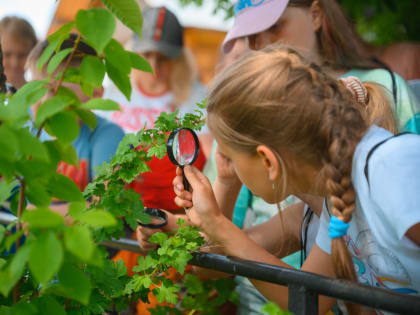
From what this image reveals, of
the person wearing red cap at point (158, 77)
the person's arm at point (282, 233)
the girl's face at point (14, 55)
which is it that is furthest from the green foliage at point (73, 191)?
the person wearing red cap at point (158, 77)

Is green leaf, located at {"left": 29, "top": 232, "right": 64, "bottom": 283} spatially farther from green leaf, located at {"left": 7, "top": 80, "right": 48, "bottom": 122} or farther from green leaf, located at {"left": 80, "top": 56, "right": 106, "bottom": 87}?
green leaf, located at {"left": 80, "top": 56, "right": 106, "bottom": 87}

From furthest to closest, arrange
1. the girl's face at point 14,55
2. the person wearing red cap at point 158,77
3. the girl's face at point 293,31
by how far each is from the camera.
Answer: the person wearing red cap at point 158,77, the girl's face at point 14,55, the girl's face at point 293,31

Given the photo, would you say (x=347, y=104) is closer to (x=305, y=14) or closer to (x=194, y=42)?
(x=305, y=14)

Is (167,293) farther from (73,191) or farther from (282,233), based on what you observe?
(282,233)

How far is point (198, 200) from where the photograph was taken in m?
1.74

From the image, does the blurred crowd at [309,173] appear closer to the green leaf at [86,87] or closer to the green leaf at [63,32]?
the green leaf at [86,87]

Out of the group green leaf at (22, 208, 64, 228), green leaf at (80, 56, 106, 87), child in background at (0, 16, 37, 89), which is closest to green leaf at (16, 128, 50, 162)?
green leaf at (22, 208, 64, 228)

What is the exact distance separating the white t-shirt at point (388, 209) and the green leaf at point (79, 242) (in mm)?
786

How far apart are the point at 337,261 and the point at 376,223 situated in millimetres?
147

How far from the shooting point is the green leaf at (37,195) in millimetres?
1221

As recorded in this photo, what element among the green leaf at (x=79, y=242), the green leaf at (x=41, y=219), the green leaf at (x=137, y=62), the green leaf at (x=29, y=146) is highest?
the green leaf at (x=137, y=62)

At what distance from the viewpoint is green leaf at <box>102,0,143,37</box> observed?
4.24 ft

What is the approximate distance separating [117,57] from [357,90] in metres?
0.88

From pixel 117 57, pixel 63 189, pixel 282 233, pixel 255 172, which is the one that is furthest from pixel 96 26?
pixel 282 233
